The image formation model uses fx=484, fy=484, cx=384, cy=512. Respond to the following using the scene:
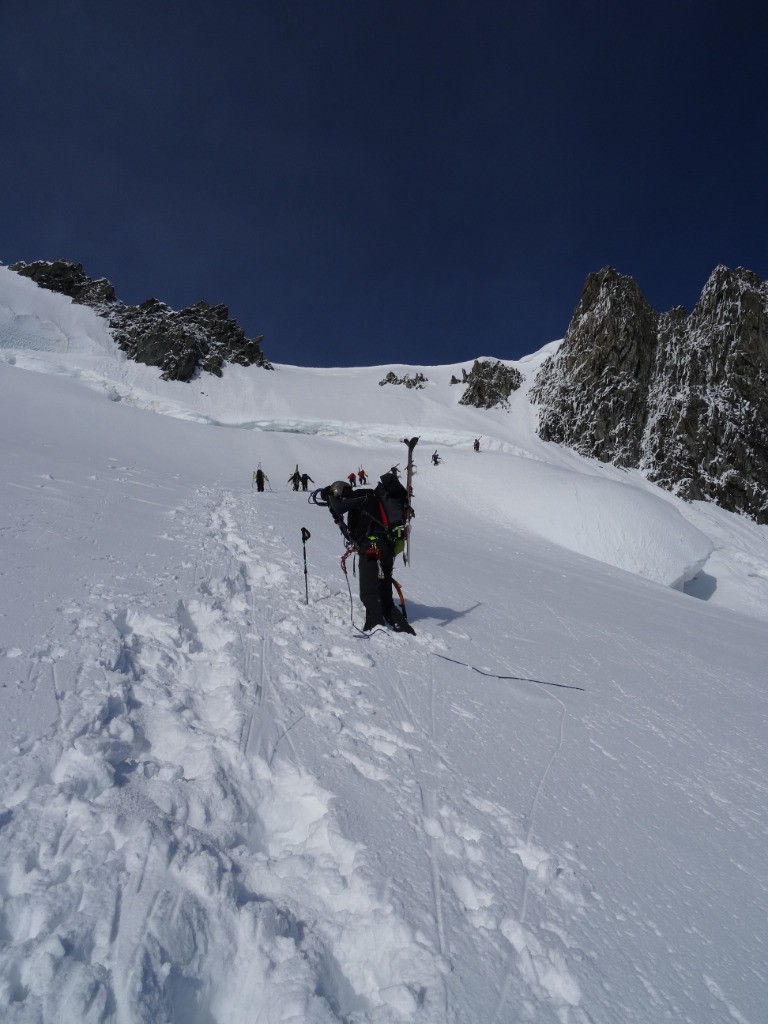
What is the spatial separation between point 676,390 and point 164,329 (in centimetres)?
6318

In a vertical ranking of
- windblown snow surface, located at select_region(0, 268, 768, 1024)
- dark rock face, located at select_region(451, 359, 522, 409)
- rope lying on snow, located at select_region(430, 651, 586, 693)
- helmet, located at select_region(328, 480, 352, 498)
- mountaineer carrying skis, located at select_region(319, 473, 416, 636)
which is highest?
dark rock face, located at select_region(451, 359, 522, 409)

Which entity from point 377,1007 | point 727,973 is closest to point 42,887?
point 377,1007

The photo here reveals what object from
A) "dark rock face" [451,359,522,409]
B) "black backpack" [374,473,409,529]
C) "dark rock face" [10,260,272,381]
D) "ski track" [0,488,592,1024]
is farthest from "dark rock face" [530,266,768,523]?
"ski track" [0,488,592,1024]

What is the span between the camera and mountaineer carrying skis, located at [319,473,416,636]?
5.53 metres

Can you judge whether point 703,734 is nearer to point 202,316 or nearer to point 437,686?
point 437,686

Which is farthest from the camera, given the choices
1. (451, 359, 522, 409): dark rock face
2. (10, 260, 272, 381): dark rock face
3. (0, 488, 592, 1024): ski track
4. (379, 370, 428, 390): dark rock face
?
(379, 370, 428, 390): dark rock face

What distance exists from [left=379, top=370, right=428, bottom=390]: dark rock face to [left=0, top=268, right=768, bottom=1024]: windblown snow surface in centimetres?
6897

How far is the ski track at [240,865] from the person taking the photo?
1.64 meters

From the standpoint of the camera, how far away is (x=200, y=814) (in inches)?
90.0

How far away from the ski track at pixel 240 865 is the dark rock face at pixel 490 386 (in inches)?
2479

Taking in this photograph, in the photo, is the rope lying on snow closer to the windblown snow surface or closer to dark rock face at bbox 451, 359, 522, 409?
the windblown snow surface

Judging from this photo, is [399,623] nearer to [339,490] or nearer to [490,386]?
[339,490]

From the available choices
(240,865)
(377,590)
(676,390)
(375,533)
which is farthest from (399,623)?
(676,390)

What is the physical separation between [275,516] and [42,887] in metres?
10.7
